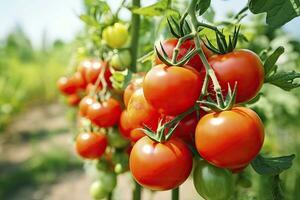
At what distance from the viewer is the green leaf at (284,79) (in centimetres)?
76

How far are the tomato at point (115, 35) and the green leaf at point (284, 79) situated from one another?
0.39 metres

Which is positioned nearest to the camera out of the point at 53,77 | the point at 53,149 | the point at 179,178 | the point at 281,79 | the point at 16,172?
the point at 179,178

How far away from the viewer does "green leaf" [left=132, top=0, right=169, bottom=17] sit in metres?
0.86

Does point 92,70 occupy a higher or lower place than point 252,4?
lower

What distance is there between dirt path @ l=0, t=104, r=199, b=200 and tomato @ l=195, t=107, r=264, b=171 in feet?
6.07

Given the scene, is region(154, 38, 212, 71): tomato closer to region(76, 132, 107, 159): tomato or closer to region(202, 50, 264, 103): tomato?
region(202, 50, 264, 103): tomato

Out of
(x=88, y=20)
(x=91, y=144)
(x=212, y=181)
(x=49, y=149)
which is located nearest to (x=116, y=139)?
(x=91, y=144)

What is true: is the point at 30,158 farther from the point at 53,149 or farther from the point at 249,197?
the point at 249,197

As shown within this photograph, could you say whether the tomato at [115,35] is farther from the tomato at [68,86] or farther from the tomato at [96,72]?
the tomato at [68,86]

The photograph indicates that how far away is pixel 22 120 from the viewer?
8562mm

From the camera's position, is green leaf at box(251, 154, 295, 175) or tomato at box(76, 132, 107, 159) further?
tomato at box(76, 132, 107, 159)

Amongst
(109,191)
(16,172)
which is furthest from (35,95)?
(109,191)

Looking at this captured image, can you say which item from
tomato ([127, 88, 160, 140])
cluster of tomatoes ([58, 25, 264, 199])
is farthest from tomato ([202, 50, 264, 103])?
tomato ([127, 88, 160, 140])

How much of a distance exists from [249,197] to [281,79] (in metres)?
0.29
